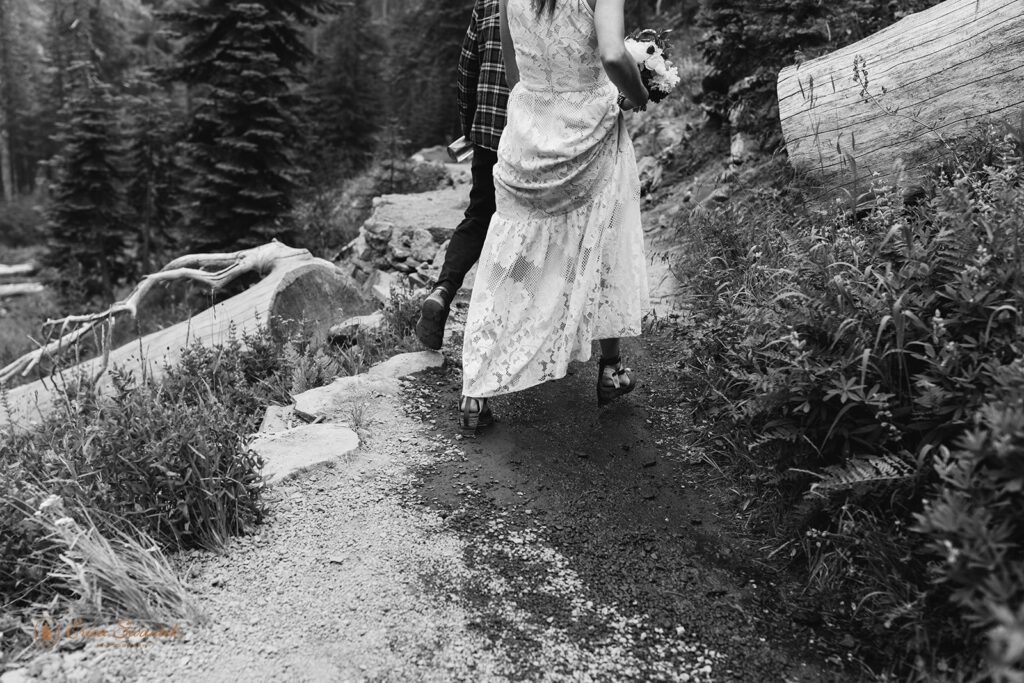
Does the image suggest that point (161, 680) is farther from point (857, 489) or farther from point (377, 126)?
point (377, 126)

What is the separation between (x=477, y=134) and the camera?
14.0 feet

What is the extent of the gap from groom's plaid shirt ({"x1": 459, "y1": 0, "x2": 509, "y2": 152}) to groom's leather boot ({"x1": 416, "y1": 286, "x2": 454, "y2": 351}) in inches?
36.1

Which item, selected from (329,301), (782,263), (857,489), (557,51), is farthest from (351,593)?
(329,301)

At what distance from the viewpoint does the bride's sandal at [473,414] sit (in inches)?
149

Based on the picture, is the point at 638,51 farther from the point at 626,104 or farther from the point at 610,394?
the point at 610,394

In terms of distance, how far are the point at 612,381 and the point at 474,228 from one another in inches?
51.6

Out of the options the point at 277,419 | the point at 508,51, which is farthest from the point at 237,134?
the point at 508,51

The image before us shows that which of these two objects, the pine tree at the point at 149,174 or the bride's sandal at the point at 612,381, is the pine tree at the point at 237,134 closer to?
the pine tree at the point at 149,174

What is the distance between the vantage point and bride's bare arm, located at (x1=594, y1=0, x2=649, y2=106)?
3.02 m

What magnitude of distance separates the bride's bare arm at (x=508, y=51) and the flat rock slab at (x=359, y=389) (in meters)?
1.86

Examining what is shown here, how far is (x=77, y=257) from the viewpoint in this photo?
15.7m

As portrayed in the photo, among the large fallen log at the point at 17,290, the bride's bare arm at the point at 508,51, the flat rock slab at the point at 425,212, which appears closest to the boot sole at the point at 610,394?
the bride's bare arm at the point at 508,51

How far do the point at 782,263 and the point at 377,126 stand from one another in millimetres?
18473

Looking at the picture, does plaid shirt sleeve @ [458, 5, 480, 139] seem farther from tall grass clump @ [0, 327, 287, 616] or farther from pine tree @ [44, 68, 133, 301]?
pine tree @ [44, 68, 133, 301]
